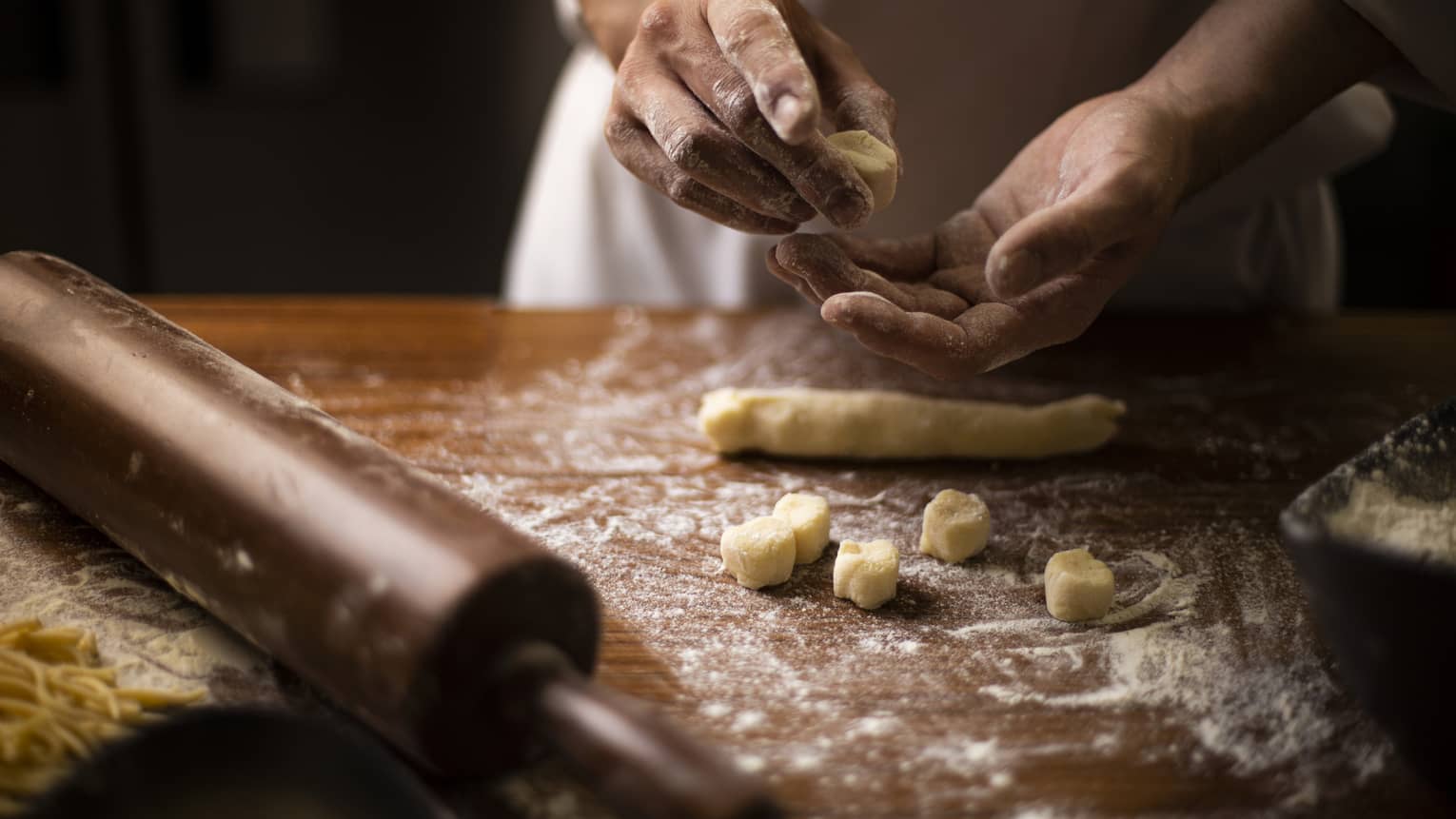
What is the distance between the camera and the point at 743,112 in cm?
140

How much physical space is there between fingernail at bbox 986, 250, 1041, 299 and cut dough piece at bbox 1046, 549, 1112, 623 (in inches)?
13.4

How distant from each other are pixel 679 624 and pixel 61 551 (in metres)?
0.80

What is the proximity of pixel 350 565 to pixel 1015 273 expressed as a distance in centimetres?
78

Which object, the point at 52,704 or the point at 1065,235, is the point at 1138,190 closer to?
the point at 1065,235

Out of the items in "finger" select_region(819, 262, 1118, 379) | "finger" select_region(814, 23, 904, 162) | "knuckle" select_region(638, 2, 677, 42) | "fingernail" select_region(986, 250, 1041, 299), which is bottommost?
"finger" select_region(819, 262, 1118, 379)

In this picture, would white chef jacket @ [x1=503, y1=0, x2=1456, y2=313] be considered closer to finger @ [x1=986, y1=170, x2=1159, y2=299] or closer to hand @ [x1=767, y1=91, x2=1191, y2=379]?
hand @ [x1=767, y1=91, x2=1191, y2=379]

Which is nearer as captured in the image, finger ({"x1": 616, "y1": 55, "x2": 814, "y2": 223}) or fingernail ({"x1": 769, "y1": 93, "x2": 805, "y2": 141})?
fingernail ({"x1": 769, "y1": 93, "x2": 805, "y2": 141})

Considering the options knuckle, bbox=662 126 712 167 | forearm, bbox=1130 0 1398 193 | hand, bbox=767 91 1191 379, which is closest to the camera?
hand, bbox=767 91 1191 379

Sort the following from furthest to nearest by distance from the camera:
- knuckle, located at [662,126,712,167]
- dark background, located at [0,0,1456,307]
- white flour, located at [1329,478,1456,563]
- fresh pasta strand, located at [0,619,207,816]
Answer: dark background, located at [0,0,1456,307]
knuckle, located at [662,126,712,167]
white flour, located at [1329,478,1456,563]
fresh pasta strand, located at [0,619,207,816]

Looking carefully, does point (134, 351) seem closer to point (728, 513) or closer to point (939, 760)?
point (728, 513)

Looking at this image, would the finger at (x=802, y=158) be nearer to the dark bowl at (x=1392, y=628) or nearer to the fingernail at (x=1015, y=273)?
the fingernail at (x=1015, y=273)

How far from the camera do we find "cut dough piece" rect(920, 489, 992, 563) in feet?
4.83

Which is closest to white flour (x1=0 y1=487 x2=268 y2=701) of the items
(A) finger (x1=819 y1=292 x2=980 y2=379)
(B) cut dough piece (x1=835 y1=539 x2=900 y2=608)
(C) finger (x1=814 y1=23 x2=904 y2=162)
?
(B) cut dough piece (x1=835 y1=539 x2=900 y2=608)

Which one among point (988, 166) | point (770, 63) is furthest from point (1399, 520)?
point (988, 166)
